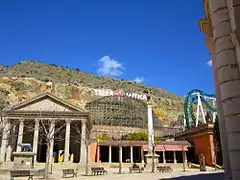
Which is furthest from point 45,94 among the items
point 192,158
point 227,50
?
point 227,50

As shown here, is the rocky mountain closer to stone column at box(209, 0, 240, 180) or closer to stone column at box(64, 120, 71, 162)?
stone column at box(64, 120, 71, 162)

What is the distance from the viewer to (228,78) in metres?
5.30

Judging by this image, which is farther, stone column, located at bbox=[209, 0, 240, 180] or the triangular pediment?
the triangular pediment

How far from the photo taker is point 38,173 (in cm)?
2561

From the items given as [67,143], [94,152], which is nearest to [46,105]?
[67,143]

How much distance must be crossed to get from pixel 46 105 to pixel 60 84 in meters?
68.1

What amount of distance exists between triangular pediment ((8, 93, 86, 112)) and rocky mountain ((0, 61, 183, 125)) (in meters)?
37.1

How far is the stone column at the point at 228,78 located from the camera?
16.0ft

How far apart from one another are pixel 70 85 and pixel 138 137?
63.2 m

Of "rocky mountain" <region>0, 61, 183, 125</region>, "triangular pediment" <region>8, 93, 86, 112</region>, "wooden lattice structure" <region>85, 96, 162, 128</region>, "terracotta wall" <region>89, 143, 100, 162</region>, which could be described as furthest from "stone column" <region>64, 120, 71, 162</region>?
"rocky mountain" <region>0, 61, 183, 125</region>

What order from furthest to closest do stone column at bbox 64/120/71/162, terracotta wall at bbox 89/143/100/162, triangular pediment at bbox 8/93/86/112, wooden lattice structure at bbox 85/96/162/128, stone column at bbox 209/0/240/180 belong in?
wooden lattice structure at bbox 85/96/162/128 < terracotta wall at bbox 89/143/100/162 < triangular pediment at bbox 8/93/86/112 < stone column at bbox 64/120/71/162 < stone column at bbox 209/0/240/180

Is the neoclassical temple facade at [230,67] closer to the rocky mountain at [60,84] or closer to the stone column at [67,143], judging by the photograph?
the stone column at [67,143]

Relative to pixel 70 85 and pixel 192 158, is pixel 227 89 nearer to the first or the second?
pixel 192 158

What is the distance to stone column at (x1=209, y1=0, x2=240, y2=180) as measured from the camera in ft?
16.0
